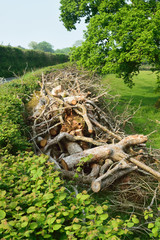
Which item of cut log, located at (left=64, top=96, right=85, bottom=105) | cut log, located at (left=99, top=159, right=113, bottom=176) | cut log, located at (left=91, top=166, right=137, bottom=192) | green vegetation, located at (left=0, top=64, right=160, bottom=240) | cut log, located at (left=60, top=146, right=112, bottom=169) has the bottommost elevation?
cut log, located at (left=91, top=166, right=137, bottom=192)

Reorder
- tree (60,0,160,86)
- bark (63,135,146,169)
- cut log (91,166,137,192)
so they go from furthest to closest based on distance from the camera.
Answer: tree (60,0,160,86)
bark (63,135,146,169)
cut log (91,166,137,192)

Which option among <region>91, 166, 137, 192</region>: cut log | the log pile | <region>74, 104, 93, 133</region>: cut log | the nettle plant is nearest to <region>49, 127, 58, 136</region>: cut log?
the log pile

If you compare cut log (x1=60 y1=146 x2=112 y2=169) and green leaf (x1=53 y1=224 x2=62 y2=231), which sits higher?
green leaf (x1=53 y1=224 x2=62 y2=231)

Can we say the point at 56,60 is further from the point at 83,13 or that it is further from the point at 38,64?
the point at 83,13

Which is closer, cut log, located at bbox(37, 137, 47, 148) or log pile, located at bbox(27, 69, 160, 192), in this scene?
log pile, located at bbox(27, 69, 160, 192)

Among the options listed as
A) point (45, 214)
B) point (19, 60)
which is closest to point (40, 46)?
point (19, 60)

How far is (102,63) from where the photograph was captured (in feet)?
46.2

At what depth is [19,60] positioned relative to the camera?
100 feet

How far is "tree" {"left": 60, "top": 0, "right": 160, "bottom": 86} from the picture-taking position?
11.4 metres

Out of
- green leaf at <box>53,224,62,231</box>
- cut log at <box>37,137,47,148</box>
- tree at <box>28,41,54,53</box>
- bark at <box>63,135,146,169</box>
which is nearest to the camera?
green leaf at <box>53,224,62,231</box>

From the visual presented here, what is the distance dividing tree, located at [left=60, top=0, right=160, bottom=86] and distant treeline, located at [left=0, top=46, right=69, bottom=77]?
→ 11.9 meters

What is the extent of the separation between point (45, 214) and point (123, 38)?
38.8 feet

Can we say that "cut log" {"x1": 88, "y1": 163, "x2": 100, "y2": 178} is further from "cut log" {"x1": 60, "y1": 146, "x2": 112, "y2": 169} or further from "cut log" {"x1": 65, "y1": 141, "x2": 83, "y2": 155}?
"cut log" {"x1": 65, "y1": 141, "x2": 83, "y2": 155}

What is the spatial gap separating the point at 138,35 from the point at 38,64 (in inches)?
1047
